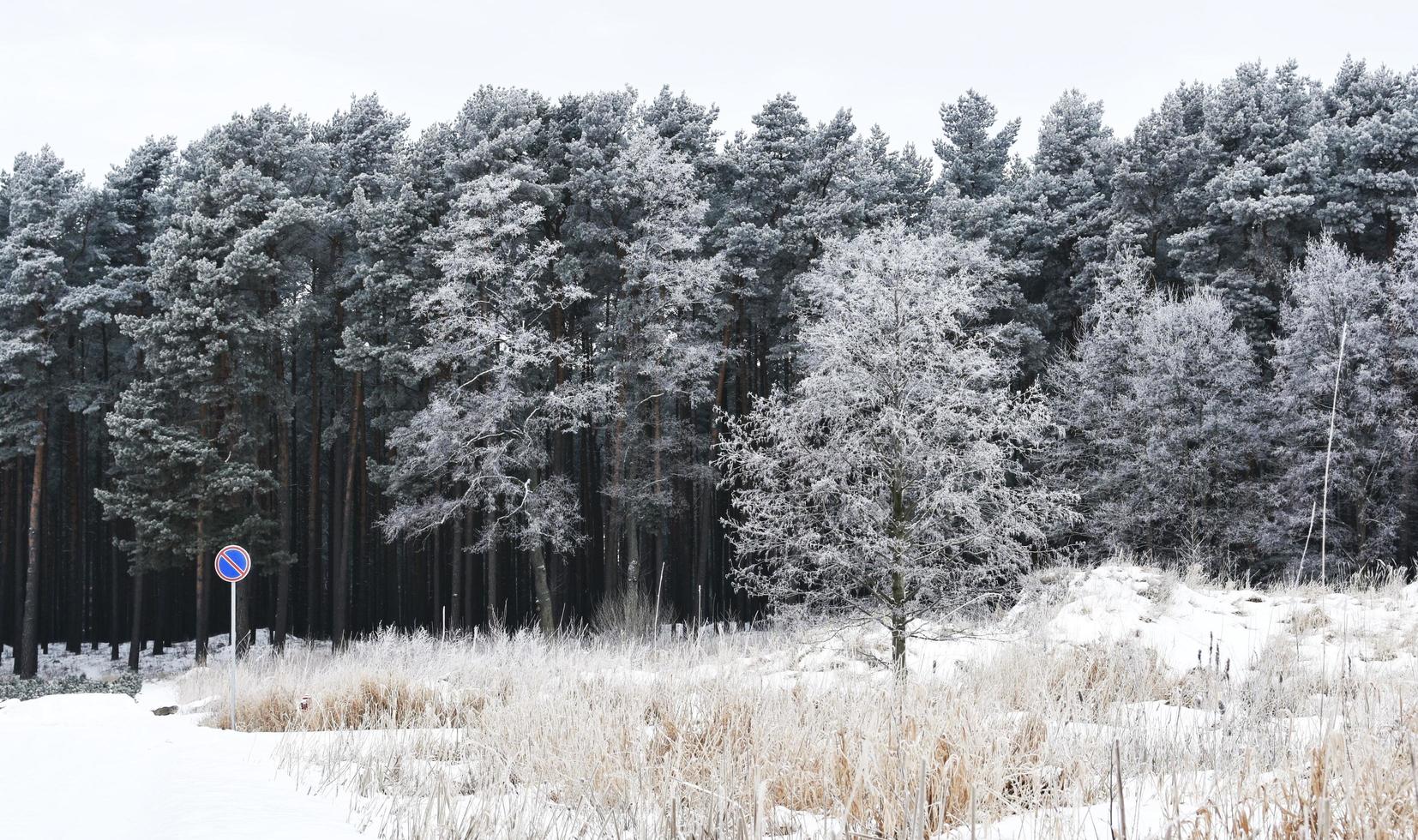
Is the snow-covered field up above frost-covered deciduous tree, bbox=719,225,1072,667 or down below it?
below

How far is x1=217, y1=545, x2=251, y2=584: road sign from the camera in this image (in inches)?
504

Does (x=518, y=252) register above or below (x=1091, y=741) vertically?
above

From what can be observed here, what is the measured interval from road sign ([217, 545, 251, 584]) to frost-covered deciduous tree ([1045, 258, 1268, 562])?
20466 millimetres

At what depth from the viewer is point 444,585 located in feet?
118

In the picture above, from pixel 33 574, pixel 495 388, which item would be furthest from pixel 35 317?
pixel 495 388

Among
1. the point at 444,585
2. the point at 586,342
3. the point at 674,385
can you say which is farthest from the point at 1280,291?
the point at 444,585

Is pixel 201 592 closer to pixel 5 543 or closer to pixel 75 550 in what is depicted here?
pixel 75 550

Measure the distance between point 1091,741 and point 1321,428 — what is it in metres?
23.2

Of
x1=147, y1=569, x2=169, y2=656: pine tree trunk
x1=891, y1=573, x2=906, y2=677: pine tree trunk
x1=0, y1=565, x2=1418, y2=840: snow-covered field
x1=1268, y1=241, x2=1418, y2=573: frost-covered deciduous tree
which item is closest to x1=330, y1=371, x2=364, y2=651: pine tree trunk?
x1=147, y1=569, x2=169, y2=656: pine tree trunk

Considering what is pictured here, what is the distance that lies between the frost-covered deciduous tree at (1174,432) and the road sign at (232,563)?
20.5 metres

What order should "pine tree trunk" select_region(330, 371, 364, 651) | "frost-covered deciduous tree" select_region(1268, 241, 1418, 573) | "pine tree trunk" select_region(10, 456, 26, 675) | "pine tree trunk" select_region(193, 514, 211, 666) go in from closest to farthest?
"frost-covered deciduous tree" select_region(1268, 241, 1418, 573), "pine tree trunk" select_region(193, 514, 211, 666), "pine tree trunk" select_region(330, 371, 364, 651), "pine tree trunk" select_region(10, 456, 26, 675)

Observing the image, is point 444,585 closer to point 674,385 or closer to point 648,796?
point 674,385

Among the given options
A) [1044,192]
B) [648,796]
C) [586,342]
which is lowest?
[648,796]

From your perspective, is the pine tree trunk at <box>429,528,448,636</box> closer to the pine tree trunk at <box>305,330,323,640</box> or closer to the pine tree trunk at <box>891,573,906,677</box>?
the pine tree trunk at <box>305,330,323,640</box>
